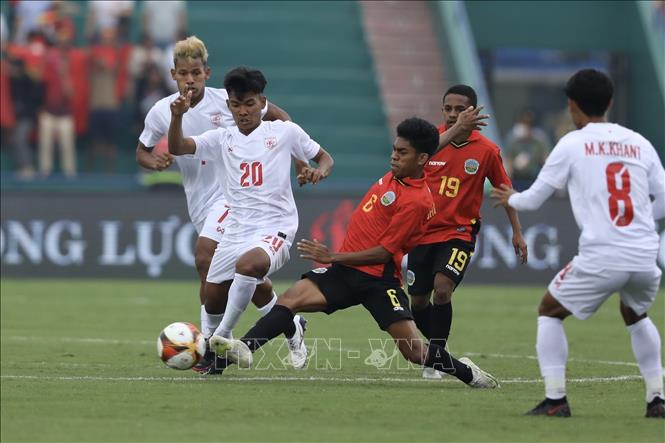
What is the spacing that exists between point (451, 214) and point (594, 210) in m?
2.81

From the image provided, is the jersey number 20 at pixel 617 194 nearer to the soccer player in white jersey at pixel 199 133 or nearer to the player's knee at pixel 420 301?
the player's knee at pixel 420 301

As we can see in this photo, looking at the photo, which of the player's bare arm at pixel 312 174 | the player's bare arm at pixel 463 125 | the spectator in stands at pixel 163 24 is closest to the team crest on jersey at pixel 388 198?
the player's bare arm at pixel 312 174

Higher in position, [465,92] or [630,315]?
[465,92]

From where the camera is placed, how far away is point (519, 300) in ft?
64.3

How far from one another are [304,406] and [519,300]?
11003 mm

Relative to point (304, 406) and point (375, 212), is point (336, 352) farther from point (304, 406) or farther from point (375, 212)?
point (304, 406)

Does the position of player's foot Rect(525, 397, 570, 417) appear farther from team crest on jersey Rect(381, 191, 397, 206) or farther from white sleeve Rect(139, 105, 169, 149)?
white sleeve Rect(139, 105, 169, 149)

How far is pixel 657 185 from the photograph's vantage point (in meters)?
8.75

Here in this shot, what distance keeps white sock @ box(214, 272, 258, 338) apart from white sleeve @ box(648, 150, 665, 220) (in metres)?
3.07

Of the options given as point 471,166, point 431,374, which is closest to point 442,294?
point 431,374

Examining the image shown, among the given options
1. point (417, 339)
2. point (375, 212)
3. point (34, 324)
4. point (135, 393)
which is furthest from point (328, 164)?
point (34, 324)

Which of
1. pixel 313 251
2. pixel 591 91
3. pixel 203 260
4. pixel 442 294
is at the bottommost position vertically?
pixel 442 294

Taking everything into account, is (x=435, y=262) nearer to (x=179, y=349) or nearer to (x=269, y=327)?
(x=269, y=327)

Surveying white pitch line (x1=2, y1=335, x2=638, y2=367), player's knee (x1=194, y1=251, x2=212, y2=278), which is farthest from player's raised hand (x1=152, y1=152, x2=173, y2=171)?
white pitch line (x1=2, y1=335, x2=638, y2=367)
